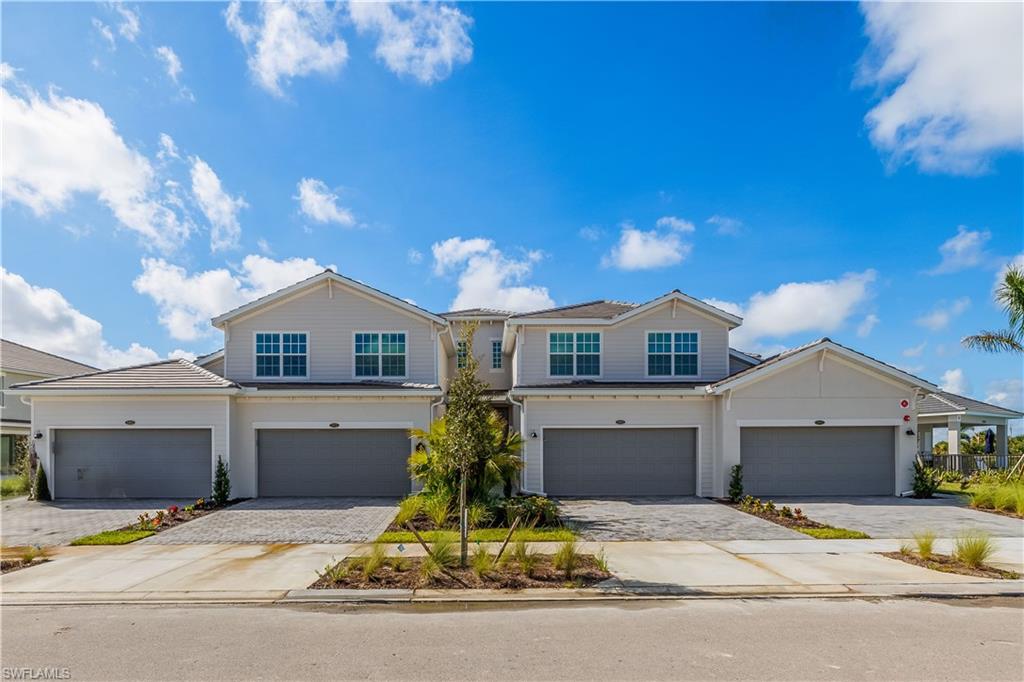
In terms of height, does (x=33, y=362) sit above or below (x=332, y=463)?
above

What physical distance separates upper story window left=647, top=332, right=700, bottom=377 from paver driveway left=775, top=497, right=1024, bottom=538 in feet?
16.6

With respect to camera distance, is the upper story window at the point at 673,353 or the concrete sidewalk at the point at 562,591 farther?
the upper story window at the point at 673,353

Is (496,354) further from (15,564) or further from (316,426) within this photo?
(15,564)

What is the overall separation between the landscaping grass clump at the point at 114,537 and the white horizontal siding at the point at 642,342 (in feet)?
36.5

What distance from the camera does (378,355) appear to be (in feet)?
60.7

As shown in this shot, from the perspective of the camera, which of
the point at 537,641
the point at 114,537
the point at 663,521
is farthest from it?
the point at 663,521

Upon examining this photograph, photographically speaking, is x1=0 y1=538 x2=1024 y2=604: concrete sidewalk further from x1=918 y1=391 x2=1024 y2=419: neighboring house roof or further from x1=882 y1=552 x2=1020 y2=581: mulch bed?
x1=918 y1=391 x2=1024 y2=419: neighboring house roof

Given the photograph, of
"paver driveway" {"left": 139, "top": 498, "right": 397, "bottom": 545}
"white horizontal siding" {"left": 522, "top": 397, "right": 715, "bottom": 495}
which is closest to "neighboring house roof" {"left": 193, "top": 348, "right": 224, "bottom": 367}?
"paver driveway" {"left": 139, "top": 498, "right": 397, "bottom": 545}

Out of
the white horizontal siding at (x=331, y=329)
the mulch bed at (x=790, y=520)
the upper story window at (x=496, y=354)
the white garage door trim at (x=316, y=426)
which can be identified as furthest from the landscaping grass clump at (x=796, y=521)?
the upper story window at (x=496, y=354)

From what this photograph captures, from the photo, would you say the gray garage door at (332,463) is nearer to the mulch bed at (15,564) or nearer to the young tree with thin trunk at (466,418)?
the mulch bed at (15,564)

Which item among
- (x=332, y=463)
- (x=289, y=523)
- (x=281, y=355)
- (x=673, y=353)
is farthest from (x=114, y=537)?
(x=673, y=353)

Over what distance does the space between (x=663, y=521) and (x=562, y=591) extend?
5.98 m

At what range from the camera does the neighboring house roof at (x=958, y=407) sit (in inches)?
971

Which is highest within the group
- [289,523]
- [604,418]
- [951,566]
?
[604,418]
